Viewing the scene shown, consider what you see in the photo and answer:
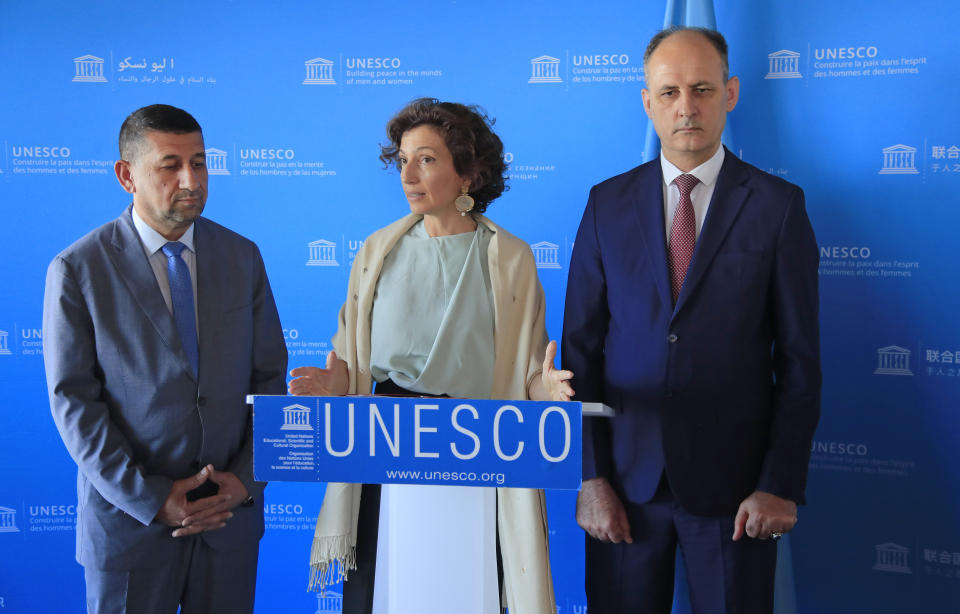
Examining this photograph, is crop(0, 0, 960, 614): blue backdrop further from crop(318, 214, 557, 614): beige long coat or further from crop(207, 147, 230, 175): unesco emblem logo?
crop(318, 214, 557, 614): beige long coat

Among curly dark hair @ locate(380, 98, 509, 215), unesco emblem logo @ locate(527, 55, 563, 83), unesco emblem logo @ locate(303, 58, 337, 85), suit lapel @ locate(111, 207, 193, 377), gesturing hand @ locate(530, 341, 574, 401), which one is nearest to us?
gesturing hand @ locate(530, 341, 574, 401)

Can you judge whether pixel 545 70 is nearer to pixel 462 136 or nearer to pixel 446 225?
pixel 462 136

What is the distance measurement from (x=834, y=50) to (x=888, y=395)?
1332mm

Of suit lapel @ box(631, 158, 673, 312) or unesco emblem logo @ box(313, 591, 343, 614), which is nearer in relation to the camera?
suit lapel @ box(631, 158, 673, 312)

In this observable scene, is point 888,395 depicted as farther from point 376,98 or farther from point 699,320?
point 376,98

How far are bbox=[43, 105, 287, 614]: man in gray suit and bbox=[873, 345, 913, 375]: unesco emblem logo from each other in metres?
2.30

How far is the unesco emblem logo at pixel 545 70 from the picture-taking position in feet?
11.0

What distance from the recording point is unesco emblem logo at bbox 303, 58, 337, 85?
139 inches

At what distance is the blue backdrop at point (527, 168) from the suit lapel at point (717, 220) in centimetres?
102

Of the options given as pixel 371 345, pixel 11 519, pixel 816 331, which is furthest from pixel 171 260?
pixel 11 519

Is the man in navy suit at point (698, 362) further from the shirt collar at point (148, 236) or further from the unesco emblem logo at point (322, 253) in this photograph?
the unesco emblem logo at point (322, 253)

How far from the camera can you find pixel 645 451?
7.10 ft

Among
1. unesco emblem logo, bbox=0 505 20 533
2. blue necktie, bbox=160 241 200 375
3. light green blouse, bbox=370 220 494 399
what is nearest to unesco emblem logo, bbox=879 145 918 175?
light green blouse, bbox=370 220 494 399

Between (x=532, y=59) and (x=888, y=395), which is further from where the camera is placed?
(x=532, y=59)
